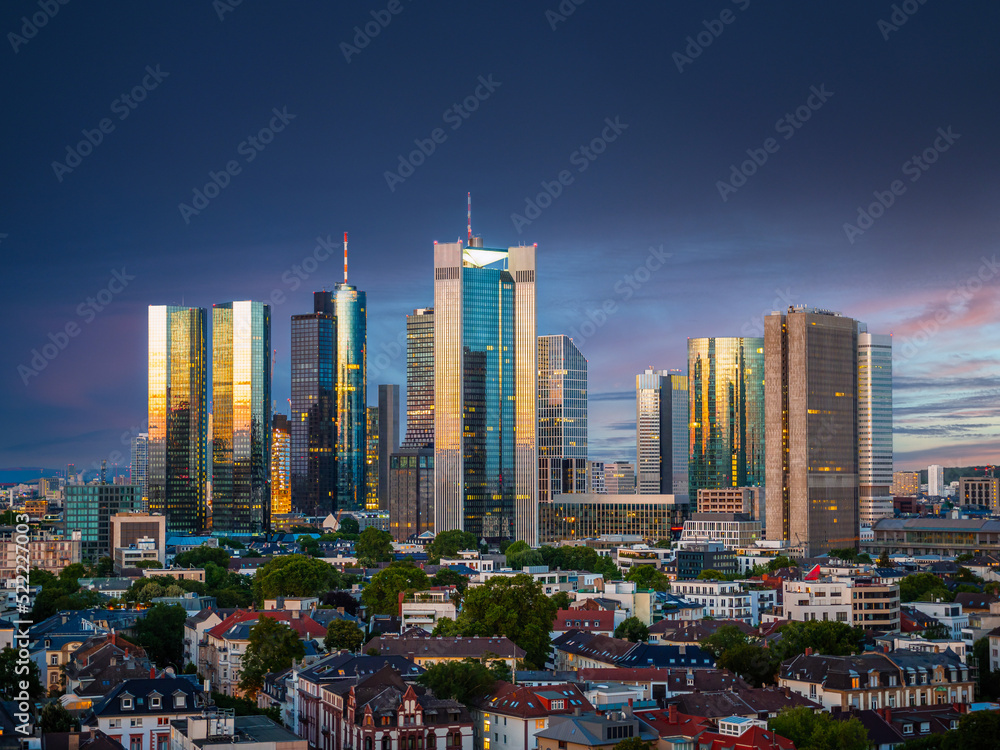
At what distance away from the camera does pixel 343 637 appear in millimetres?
92000

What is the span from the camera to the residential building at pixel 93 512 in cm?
18325

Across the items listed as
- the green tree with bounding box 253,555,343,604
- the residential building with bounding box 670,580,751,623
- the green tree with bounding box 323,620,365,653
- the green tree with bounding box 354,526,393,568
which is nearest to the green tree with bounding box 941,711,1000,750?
the green tree with bounding box 323,620,365,653

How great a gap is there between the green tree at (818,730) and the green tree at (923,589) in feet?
186

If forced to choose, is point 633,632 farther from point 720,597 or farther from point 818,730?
point 818,730

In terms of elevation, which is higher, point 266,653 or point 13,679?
point 13,679

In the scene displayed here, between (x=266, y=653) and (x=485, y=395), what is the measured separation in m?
104

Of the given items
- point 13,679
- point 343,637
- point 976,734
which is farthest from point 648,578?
point 13,679

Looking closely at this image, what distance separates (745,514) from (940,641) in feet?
351

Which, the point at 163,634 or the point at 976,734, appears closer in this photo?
the point at 976,734

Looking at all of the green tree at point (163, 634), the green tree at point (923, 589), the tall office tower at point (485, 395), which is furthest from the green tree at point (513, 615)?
the tall office tower at point (485, 395)

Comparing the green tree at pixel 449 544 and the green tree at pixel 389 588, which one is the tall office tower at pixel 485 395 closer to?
the green tree at pixel 449 544

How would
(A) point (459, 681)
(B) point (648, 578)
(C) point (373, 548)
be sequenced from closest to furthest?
(A) point (459, 681) → (B) point (648, 578) → (C) point (373, 548)

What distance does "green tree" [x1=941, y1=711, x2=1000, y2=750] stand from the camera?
204ft

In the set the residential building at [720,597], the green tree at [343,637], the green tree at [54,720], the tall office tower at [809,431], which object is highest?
the tall office tower at [809,431]
